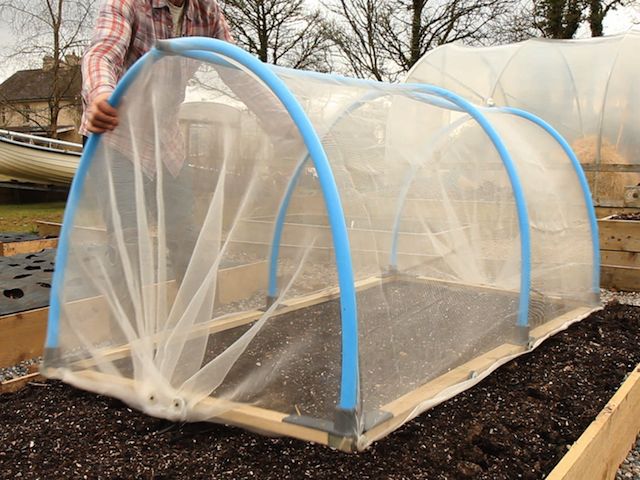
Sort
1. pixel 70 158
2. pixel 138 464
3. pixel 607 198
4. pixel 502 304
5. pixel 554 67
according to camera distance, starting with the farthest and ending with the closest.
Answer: pixel 70 158 < pixel 554 67 < pixel 607 198 < pixel 502 304 < pixel 138 464

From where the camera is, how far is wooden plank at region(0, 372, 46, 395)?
2398 mm

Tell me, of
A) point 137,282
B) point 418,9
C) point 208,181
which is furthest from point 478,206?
point 418,9

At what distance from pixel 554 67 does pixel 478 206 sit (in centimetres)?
705

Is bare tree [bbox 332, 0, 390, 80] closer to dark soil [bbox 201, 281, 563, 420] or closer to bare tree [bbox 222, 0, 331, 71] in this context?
bare tree [bbox 222, 0, 331, 71]

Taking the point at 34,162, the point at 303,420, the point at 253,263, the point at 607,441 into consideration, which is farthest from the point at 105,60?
the point at 34,162

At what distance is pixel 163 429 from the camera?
2068 mm

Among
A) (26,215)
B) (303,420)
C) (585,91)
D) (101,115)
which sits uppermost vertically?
(585,91)

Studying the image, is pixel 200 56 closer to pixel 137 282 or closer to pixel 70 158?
pixel 137 282

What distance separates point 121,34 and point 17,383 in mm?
1464

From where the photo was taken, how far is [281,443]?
199 centimetres

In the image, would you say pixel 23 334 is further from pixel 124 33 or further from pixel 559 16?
pixel 559 16

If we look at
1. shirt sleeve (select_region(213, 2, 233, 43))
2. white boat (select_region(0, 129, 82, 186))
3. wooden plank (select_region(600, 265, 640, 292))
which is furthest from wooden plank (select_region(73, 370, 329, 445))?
white boat (select_region(0, 129, 82, 186))

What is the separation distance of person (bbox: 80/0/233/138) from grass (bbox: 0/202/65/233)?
223 inches

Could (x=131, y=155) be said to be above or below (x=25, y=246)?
above
